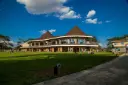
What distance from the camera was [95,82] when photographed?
1011 centimetres

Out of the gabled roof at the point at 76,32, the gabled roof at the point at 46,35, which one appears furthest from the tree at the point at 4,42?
the gabled roof at the point at 76,32

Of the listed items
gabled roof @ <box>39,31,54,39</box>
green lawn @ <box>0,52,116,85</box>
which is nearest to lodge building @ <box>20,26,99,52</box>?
gabled roof @ <box>39,31,54,39</box>

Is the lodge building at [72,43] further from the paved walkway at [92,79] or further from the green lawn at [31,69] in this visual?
the paved walkway at [92,79]

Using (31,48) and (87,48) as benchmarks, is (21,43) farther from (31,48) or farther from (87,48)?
(87,48)

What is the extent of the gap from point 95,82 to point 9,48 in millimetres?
67334

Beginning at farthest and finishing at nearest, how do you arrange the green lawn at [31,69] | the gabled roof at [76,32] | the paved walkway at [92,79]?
the gabled roof at [76,32] < the green lawn at [31,69] < the paved walkway at [92,79]

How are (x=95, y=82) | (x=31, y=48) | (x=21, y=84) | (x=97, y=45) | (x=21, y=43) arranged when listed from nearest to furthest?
(x=21, y=84) → (x=95, y=82) → (x=97, y=45) → (x=31, y=48) → (x=21, y=43)

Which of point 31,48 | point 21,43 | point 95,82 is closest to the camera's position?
point 95,82

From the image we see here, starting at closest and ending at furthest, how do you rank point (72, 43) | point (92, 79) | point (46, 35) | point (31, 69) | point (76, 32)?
point (92, 79) < point (31, 69) < point (72, 43) < point (76, 32) < point (46, 35)

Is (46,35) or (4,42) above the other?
(46,35)

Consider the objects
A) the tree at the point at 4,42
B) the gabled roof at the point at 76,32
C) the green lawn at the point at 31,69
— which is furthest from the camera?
the gabled roof at the point at 76,32

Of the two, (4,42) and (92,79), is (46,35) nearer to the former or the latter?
(4,42)

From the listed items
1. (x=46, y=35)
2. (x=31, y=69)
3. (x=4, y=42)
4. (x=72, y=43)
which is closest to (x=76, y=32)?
(x=72, y=43)

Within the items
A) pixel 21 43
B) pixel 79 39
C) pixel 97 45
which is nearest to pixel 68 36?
pixel 79 39
